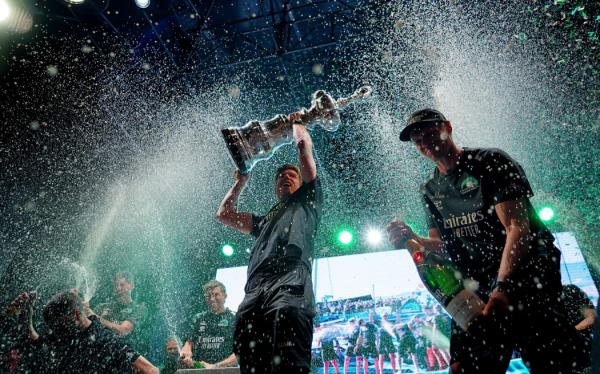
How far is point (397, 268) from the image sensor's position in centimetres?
895

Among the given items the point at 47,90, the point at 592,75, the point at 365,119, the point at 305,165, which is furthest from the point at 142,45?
the point at 592,75

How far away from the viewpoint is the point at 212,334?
18.2ft

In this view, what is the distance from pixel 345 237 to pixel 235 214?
7907 millimetres

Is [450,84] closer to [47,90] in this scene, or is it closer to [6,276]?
[47,90]

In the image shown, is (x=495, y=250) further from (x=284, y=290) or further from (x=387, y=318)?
(x=387, y=318)

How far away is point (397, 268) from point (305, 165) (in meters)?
7.20

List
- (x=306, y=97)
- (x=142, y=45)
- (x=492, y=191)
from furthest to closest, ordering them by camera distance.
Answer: (x=306, y=97) → (x=142, y=45) → (x=492, y=191)

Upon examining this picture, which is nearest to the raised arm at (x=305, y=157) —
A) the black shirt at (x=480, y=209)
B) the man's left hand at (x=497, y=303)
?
the black shirt at (x=480, y=209)

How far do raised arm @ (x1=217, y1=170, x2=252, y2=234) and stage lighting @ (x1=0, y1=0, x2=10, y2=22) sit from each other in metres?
6.49

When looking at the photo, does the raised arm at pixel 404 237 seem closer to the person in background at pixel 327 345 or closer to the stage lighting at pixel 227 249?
the person in background at pixel 327 345

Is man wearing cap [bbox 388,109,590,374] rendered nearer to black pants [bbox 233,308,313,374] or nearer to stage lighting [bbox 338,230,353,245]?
black pants [bbox 233,308,313,374]

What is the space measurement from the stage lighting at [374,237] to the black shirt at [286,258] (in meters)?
8.26

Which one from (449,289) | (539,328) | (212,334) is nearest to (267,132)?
(449,289)

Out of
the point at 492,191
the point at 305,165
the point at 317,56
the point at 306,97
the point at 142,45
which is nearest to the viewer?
the point at 492,191
